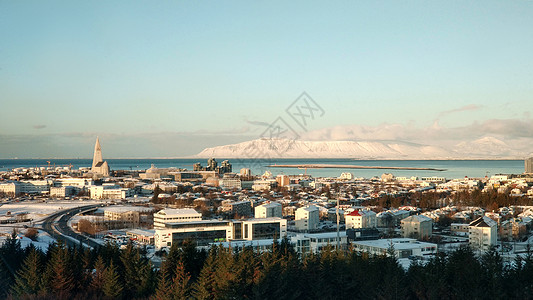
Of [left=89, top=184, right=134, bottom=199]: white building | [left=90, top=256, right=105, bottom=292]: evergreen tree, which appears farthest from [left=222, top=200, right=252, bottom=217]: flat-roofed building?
[left=90, top=256, right=105, bottom=292]: evergreen tree

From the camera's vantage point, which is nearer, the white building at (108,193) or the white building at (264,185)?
the white building at (108,193)

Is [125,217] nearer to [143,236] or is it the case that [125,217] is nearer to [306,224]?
[143,236]

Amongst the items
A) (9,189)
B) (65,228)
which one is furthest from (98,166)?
(65,228)

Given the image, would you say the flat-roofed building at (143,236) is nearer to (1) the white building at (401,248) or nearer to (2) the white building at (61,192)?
(1) the white building at (401,248)

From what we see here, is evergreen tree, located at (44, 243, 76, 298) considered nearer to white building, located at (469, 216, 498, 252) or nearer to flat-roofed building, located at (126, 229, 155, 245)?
flat-roofed building, located at (126, 229, 155, 245)

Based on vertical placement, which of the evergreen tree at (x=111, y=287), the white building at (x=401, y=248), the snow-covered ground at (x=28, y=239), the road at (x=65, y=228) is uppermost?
the evergreen tree at (x=111, y=287)

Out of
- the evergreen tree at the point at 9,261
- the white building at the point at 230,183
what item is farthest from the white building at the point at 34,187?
the evergreen tree at the point at 9,261

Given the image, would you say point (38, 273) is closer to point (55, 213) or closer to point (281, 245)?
point (281, 245)
